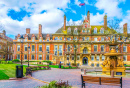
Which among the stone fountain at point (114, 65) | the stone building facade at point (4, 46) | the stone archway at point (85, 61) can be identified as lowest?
the stone archway at point (85, 61)

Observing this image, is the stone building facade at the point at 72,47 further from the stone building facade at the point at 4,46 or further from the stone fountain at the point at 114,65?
the stone fountain at the point at 114,65

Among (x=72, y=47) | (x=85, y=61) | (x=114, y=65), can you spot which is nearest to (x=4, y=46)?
(x=72, y=47)

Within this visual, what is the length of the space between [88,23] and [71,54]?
1336 centimetres

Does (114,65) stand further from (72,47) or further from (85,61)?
(85,61)

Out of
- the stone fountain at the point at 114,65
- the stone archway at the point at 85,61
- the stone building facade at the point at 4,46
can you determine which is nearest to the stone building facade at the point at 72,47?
the stone archway at the point at 85,61

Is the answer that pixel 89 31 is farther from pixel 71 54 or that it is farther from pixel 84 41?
pixel 71 54

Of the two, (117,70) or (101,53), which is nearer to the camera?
(117,70)

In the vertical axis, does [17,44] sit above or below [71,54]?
above

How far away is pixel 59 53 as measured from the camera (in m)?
50.5

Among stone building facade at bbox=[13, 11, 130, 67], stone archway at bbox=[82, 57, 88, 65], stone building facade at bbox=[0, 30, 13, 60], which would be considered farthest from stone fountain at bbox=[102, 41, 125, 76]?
stone building facade at bbox=[0, 30, 13, 60]

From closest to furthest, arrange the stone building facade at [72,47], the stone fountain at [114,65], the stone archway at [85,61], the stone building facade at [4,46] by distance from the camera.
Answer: the stone fountain at [114,65] → the stone building facade at [72,47] → the stone archway at [85,61] → the stone building facade at [4,46]

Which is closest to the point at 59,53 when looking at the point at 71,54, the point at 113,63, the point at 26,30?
the point at 71,54

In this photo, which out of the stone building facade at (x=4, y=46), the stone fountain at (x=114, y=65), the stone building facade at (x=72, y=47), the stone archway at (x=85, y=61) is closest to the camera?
the stone fountain at (x=114, y=65)

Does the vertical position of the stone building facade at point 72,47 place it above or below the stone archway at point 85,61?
above
